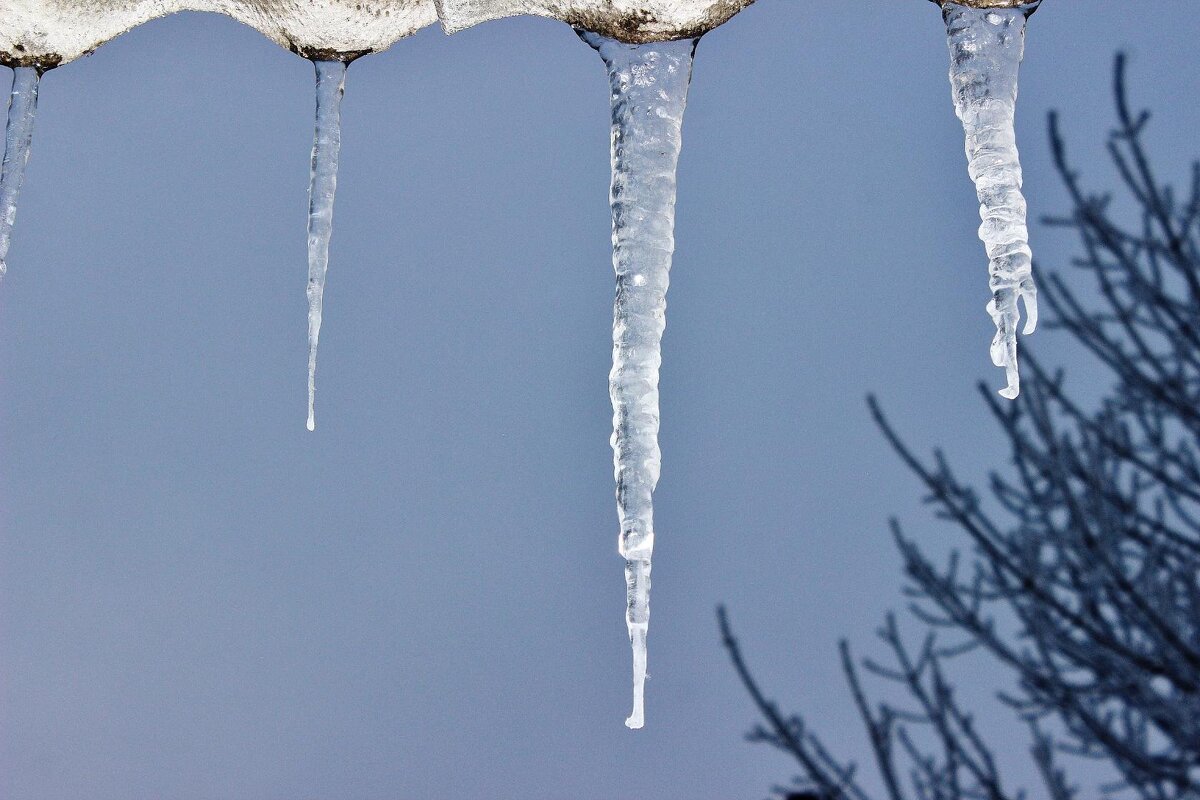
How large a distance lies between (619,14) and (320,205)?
1.36 m

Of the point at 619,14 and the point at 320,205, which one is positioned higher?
the point at 320,205

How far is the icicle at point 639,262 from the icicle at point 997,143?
0.35 m

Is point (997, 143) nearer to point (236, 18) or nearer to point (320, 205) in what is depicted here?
point (236, 18)

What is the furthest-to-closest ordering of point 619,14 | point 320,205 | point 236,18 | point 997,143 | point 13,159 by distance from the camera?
point 320,205
point 13,159
point 997,143
point 236,18
point 619,14

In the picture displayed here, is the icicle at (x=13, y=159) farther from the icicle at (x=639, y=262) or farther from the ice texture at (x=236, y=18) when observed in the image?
the icicle at (x=639, y=262)

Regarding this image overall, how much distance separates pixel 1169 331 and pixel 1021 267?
4.33ft

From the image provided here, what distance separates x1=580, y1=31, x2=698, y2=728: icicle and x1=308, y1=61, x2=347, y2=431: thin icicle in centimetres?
50

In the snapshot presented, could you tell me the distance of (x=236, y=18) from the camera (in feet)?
4.25

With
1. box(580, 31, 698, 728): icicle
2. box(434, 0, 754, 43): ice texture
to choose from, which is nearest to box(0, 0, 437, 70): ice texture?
box(434, 0, 754, 43): ice texture

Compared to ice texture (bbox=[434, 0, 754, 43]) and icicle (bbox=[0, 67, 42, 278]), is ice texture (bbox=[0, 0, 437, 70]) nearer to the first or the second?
ice texture (bbox=[434, 0, 754, 43])

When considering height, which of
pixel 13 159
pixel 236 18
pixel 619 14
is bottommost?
pixel 619 14

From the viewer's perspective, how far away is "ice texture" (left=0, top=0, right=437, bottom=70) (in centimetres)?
118

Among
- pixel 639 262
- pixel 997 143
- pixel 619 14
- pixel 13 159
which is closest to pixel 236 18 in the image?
pixel 619 14

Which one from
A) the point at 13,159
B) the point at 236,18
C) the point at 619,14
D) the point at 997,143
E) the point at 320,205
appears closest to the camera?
the point at 619,14
